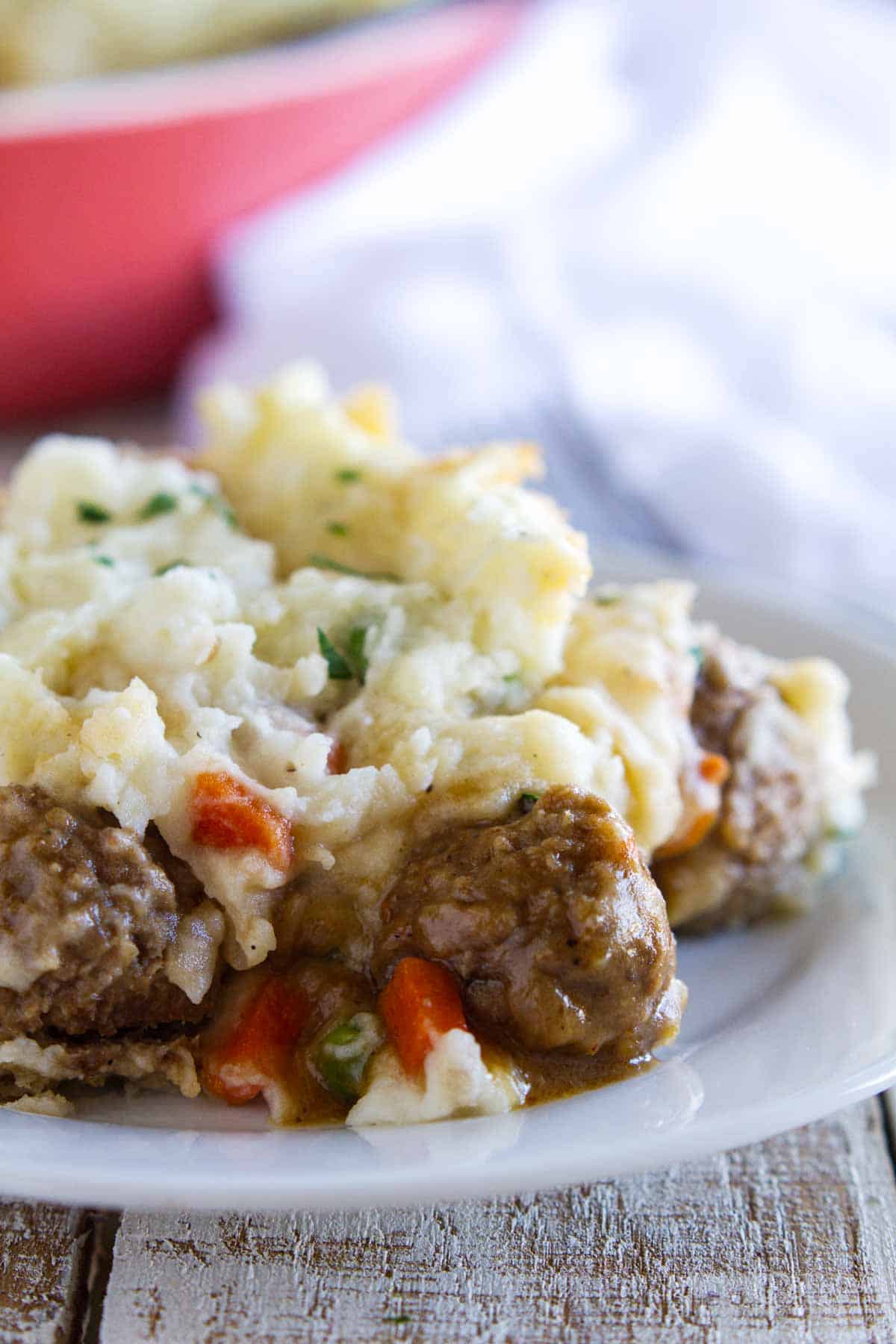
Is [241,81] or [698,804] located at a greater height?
[241,81]

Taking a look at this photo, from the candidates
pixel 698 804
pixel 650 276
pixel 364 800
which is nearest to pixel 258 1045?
pixel 364 800

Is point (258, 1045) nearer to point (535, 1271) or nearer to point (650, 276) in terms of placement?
point (535, 1271)

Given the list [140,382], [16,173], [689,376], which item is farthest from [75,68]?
[689,376]

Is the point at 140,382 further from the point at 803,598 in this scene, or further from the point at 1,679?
the point at 1,679

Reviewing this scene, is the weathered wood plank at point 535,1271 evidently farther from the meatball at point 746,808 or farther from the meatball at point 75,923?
the meatball at point 746,808

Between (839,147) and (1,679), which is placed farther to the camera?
(839,147)

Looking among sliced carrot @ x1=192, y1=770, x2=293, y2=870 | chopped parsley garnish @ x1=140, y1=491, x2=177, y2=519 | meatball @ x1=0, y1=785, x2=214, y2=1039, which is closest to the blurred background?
chopped parsley garnish @ x1=140, y1=491, x2=177, y2=519

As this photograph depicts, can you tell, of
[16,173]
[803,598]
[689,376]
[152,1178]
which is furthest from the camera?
[689,376]
